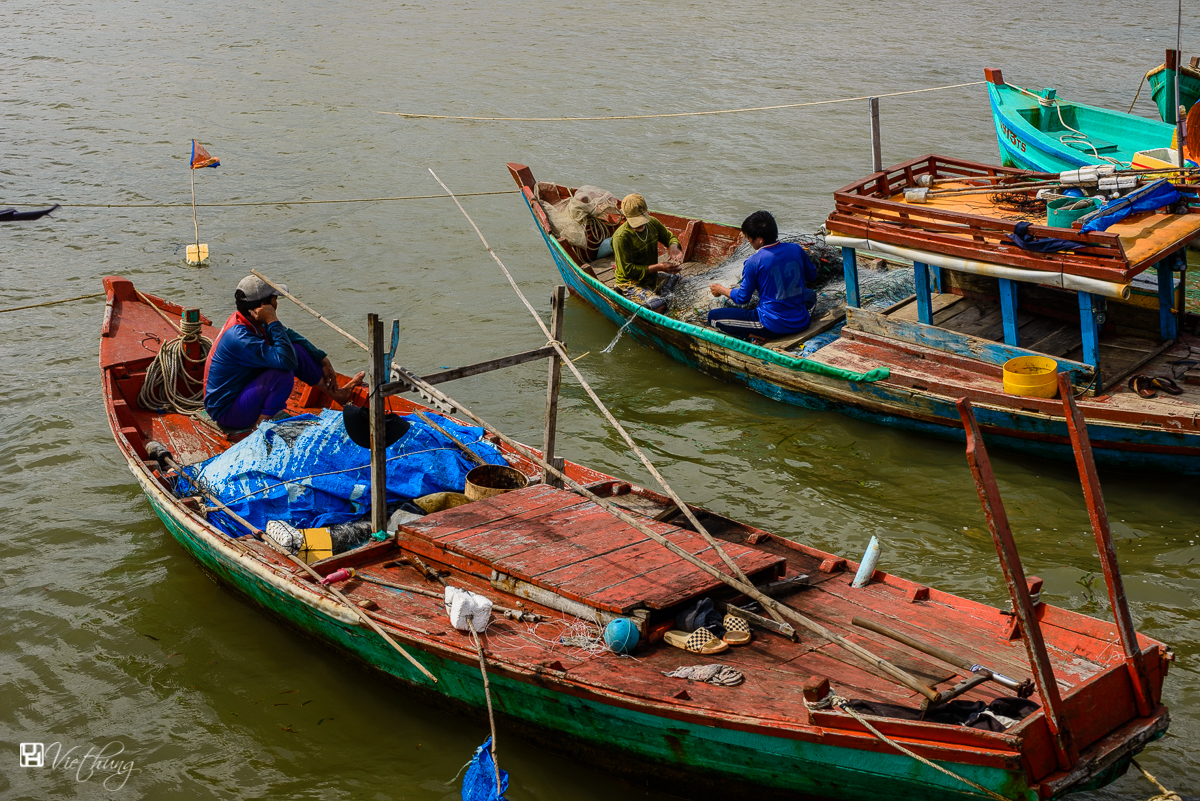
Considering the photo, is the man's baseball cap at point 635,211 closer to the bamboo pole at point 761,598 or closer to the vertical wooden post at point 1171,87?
the bamboo pole at point 761,598

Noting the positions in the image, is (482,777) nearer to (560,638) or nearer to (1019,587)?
(560,638)

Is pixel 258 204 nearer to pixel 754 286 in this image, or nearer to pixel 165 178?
pixel 165 178

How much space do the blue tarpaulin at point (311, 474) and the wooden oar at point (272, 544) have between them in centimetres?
7

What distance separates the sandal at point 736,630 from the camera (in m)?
5.52

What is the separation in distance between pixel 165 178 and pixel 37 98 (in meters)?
7.04

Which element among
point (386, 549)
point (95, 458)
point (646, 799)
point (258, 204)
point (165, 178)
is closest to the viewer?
point (646, 799)

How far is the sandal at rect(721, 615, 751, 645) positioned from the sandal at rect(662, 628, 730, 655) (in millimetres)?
56

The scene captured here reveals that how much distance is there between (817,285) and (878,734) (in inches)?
281

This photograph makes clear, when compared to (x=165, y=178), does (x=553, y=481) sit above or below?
below

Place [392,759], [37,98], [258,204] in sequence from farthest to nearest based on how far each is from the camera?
[37,98] → [258,204] → [392,759]

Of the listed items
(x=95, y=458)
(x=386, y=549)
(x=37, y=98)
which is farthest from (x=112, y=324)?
(x=37, y=98)

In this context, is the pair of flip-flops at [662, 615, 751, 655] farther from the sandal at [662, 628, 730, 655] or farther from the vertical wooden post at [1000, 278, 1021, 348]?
the vertical wooden post at [1000, 278, 1021, 348]

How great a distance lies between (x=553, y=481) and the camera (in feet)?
23.5

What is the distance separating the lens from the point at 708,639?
548 centimetres
